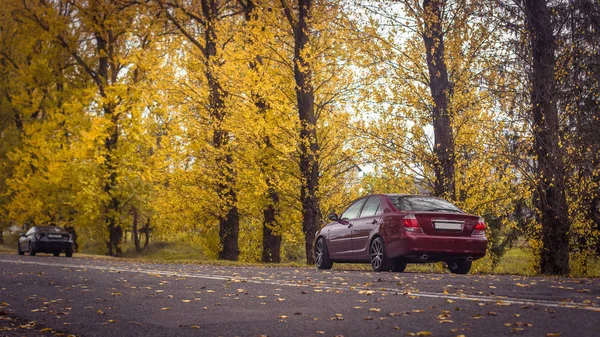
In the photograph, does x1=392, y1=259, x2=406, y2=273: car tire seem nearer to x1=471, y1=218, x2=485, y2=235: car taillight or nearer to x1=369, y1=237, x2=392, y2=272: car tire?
x1=369, y1=237, x2=392, y2=272: car tire

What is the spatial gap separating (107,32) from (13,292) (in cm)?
2577

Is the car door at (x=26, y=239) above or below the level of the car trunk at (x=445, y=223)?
above

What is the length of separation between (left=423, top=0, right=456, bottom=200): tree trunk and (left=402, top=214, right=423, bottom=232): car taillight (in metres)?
5.87

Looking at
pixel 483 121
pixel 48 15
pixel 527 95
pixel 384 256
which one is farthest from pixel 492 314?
pixel 48 15

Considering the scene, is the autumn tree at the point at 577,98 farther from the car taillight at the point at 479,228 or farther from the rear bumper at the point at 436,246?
the rear bumper at the point at 436,246

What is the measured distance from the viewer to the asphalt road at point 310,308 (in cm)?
641

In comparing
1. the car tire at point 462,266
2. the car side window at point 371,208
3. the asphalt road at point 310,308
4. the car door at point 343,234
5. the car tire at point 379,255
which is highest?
the car side window at point 371,208

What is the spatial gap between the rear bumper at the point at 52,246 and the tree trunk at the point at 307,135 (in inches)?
552

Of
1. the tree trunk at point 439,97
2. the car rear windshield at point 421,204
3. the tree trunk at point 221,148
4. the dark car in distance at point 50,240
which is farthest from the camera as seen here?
the dark car in distance at point 50,240

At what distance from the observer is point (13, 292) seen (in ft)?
38.1

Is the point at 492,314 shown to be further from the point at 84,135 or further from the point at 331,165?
the point at 84,135

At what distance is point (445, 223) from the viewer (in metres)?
13.4

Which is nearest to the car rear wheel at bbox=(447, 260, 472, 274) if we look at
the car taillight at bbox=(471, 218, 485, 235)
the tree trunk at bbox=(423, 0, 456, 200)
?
the car taillight at bbox=(471, 218, 485, 235)

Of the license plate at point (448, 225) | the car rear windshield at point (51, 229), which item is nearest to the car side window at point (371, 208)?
the license plate at point (448, 225)
